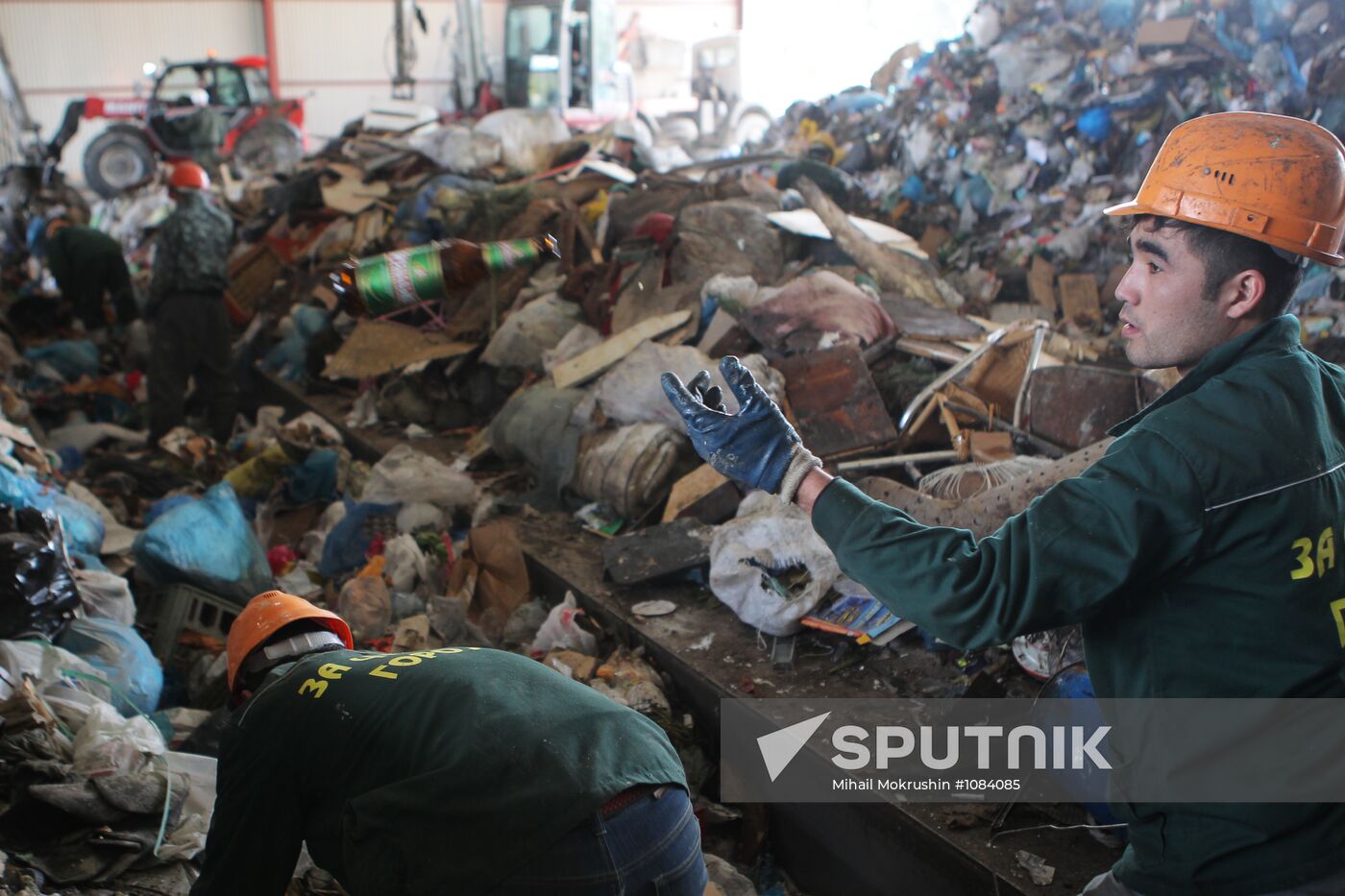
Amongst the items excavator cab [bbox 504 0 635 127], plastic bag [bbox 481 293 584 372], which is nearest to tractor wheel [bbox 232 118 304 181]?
excavator cab [bbox 504 0 635 127]

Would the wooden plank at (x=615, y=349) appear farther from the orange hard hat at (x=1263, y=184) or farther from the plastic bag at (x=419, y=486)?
the orange hard hat at (x=1263, y=184)

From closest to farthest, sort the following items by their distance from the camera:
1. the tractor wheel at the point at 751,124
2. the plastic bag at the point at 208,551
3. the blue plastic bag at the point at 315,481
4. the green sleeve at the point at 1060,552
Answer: the green sleeve at the point at 1060,552 → the plastic bag at the point at 208,551 → the blue plastic bag at the point at 315,481 → the tractor wheel at the point at 751,124

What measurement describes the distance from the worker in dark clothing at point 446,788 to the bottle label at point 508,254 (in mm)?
1398

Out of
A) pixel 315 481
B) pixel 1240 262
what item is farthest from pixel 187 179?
pixel 1240 262

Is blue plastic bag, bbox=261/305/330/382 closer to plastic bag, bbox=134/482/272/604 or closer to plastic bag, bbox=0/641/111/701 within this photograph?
plastic bag, bbox=134/482/272/604

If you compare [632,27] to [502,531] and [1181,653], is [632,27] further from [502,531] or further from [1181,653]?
[1181,653]

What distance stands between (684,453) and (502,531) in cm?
87

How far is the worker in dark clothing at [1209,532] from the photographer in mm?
1258

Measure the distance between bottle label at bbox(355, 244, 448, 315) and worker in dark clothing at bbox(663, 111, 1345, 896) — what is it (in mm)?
1725

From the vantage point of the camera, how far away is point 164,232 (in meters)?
6.29

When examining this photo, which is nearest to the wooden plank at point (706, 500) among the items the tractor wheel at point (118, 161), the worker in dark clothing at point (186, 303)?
the worker in dark clothing at point (186, 303)

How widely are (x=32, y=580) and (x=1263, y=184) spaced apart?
10.9 feet

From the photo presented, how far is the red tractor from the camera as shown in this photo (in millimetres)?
14125

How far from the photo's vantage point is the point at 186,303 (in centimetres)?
629
